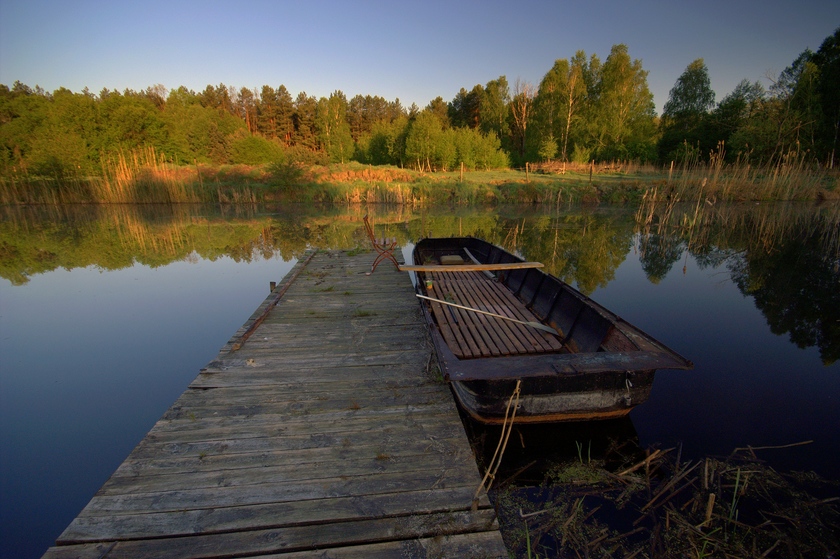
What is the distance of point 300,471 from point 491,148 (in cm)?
3685

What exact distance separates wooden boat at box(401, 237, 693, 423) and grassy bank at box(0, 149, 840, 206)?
17006 mm

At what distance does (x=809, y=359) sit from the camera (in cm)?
478

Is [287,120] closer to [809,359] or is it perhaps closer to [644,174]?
[644,174]

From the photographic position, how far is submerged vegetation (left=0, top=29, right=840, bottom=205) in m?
20.8

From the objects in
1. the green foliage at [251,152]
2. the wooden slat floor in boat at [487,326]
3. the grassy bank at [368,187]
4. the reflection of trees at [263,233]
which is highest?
the green foliage at [251,152]

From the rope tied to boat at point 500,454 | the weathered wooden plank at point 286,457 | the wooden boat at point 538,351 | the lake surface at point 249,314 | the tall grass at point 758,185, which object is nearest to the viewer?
the rope tied to boat at point 500,454

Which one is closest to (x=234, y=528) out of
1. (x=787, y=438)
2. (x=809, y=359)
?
(x=787, y=438)

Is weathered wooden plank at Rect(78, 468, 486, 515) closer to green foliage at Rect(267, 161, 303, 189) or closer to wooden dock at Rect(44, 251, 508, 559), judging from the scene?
wooden dock at Rect(44, 251, 508, 559)

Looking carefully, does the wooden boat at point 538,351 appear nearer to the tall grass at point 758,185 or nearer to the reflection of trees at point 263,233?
the reflection of trees at point 263,233

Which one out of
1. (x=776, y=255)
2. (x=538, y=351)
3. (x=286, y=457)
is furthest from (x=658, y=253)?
(x=286, y=457)

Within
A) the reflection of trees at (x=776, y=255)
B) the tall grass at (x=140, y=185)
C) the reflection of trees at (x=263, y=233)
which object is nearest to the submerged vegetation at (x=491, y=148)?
the tall grass at (x=140, y=185)

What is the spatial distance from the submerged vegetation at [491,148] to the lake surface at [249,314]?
6.76 m

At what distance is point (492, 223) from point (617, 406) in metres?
13.3

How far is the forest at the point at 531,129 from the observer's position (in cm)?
2436
